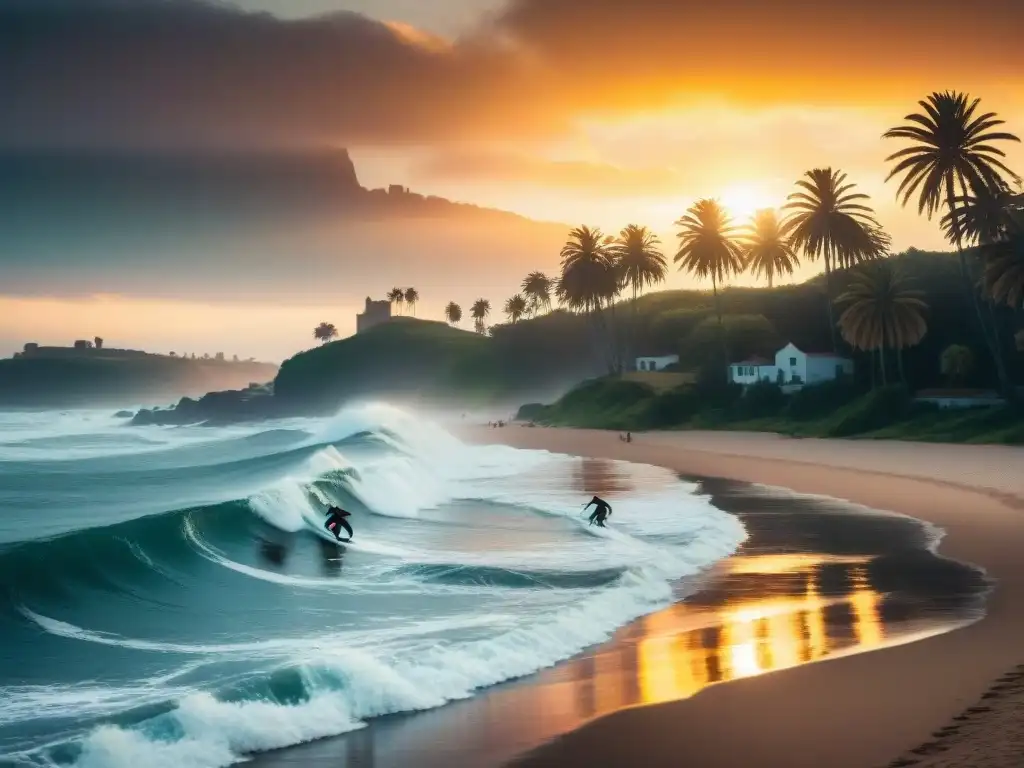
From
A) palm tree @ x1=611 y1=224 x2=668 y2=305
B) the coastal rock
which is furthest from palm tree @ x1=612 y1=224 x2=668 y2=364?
the coastal rock

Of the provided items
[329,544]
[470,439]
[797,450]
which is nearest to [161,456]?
[470,439]

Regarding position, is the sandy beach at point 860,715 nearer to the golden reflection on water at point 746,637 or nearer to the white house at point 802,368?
the golden reflection on water at point 746,637

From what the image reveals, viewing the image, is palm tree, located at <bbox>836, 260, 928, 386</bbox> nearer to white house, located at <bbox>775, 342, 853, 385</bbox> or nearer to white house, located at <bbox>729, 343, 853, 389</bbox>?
white house, located at <bbox>729, 343, 853, 389</bbox>

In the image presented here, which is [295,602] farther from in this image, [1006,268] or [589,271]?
[589,271]

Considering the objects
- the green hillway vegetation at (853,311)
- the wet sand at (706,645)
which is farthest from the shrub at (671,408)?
the wet sand at (706,645)

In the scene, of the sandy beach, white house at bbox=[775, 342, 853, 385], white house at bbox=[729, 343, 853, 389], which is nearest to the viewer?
the sandy beach

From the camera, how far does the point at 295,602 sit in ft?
65.6

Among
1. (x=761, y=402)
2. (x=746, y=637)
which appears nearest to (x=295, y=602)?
(x=746, y=637)

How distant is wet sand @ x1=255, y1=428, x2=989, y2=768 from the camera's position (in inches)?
447

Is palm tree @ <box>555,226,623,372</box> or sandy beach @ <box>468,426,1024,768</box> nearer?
sandy beach @ <box>468,426,1024,768</box>

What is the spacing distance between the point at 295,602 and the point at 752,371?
88.2 m

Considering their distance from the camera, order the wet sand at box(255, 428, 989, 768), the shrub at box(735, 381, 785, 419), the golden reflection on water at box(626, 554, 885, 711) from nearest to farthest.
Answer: the wet sand at box(255, 428, 989, 768), the golden reflection on water at box(626, 554, 885, 711), the shrub at box(735, 381, 785, 419)

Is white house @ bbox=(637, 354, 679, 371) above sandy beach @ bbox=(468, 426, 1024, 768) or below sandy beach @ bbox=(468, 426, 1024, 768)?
above

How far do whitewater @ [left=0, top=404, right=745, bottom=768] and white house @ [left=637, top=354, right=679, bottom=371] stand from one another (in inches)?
3580
